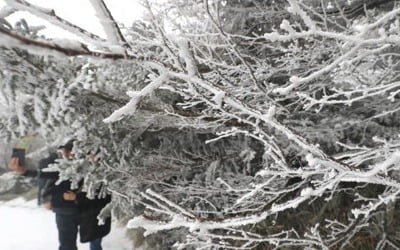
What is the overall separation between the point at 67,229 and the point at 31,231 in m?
4.35

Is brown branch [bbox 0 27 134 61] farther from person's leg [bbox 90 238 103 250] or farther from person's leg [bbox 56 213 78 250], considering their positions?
person's leg [bbox 90 238 103 250]

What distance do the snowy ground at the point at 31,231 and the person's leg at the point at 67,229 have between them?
6.51 feet

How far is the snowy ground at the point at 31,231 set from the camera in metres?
7.45

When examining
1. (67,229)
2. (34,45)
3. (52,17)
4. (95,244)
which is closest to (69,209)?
(67,229)

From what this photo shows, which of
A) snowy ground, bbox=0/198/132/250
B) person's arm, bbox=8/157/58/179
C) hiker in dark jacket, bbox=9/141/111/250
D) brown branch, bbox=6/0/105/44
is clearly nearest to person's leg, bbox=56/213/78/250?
hiker in dark jacket, bbox=9/141/111/250

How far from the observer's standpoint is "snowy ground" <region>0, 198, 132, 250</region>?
24.5 feet

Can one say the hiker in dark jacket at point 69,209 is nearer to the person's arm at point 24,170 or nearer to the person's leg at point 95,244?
the person's arm at point 24,170

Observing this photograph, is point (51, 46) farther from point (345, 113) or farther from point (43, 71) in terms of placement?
point (345, 113)

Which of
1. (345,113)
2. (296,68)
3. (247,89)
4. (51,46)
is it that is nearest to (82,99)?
(247,89)

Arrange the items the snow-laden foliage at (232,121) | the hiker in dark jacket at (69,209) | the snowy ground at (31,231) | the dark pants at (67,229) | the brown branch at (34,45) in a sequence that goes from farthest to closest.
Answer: the snowy ground at (31,231) → the dark pants at (67,229) → the hiker in dark jacket at (69,209) → the snow-laden foliage at (232,121) → the brown branch at (34,45)

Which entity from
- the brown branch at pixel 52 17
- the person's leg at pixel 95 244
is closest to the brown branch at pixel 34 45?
the brown branch at pixel 52 17

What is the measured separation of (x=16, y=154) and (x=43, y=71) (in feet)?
8.72

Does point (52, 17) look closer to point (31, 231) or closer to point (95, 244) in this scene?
point (95, 244)

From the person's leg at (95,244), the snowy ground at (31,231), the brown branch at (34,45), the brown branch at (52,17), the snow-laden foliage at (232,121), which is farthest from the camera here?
the snowy ground at (31,231)
